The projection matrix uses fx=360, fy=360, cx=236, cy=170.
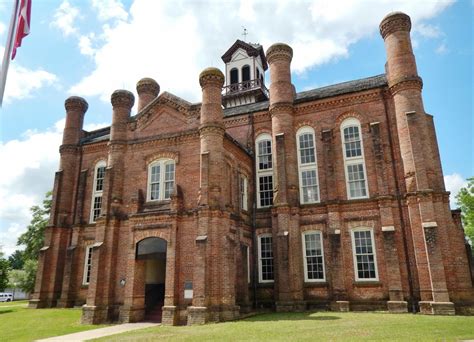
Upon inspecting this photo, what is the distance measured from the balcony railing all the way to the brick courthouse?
25.6ft

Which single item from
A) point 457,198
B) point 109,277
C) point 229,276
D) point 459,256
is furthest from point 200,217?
point 457,198

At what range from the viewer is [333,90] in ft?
80.1

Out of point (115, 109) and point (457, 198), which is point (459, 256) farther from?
point (457, 198)

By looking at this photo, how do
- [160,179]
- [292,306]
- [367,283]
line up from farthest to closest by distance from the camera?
[160,179] < [292,306] < [367,283]

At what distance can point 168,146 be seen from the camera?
21.2 meters

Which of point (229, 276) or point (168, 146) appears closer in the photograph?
point (229, 276)

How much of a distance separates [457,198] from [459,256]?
2672cm

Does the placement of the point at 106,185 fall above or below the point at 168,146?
below

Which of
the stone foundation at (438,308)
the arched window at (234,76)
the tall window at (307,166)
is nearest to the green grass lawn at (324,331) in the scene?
the stone foundation at (438,308)

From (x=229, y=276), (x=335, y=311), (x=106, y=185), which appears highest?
(x=106, y=185)

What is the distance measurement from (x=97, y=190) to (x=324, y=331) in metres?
20.9

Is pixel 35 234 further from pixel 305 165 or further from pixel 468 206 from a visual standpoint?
pixel 468 206

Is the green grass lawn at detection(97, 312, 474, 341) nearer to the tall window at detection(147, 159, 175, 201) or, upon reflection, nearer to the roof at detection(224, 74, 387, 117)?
the tall window at detection(147, 159, 175, 201)

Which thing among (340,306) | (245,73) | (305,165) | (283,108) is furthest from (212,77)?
(245,73)
